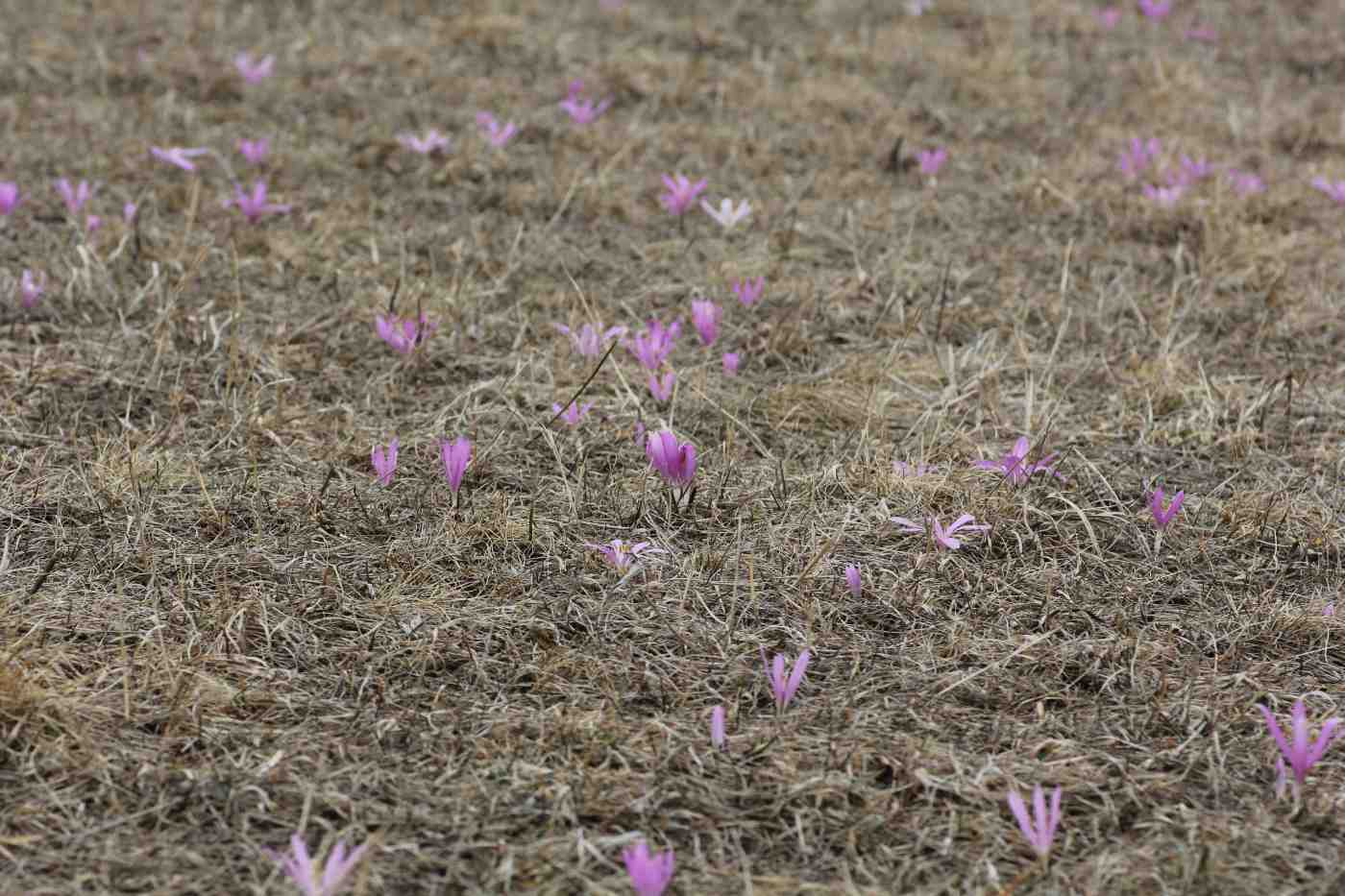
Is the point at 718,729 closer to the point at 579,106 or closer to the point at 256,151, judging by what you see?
the point at 256,151

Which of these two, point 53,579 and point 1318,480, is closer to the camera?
Answer: point 53,579

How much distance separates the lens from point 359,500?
2.35 meters

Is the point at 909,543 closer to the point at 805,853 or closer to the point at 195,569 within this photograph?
the point at 805,853

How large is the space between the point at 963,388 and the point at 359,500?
1240 millimetres

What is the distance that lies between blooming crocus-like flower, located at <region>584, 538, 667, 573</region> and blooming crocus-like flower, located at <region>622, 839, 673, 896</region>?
0.66m

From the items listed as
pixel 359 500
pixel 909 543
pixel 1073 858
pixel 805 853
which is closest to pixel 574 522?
pixel 359 500

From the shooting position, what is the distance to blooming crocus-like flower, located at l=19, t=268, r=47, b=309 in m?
2.92

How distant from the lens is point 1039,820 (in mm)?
1643

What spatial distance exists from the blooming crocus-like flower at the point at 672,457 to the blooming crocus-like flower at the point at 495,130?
179 centimetres

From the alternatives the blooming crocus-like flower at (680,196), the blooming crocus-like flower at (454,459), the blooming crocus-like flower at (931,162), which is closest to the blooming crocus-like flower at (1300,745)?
the blooming crocus-like flower at (454,459)

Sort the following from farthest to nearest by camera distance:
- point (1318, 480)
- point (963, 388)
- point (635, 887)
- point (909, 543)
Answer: point (963, 388), point (1318, 480), point (909, 543), point (635, 887)

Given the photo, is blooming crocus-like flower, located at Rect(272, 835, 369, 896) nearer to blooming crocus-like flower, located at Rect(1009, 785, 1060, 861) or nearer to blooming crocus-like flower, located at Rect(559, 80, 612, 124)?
blooming crocus-like flower, located at Rect(1009, 785, 1060, 861)

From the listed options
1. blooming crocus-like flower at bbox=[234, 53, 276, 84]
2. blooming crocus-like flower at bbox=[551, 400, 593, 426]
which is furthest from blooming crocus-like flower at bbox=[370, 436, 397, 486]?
blooming crocus-like flower at bbox=[234, 53, 276, 84]

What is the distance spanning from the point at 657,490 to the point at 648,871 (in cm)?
98
